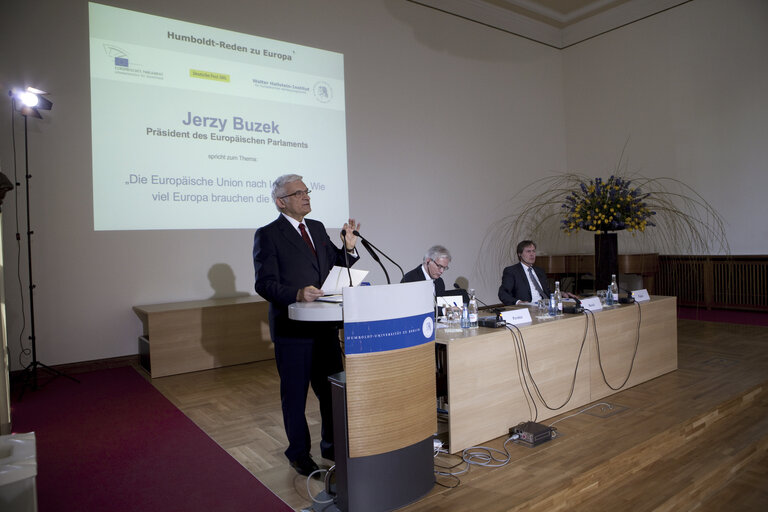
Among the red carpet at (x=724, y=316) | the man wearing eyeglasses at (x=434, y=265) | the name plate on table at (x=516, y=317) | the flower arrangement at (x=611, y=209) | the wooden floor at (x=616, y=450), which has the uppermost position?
the flower arrangement at (x=611, y=209)

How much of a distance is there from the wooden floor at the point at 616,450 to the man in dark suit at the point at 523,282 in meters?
1.13

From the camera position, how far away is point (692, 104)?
299 inches

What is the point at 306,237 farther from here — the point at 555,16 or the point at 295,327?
the point at 555,16

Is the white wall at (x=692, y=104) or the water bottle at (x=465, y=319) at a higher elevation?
the white wall at (x=692, y=104)

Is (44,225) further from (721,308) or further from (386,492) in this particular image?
(721,308)

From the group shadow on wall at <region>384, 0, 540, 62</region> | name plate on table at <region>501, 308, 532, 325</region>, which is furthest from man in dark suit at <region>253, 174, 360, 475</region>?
shadow on wall at <region>384, 0, 540, 62</region>

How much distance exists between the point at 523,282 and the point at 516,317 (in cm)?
149

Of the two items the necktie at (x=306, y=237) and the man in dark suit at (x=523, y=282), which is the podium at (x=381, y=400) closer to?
the necktie at (x=306, y=237)

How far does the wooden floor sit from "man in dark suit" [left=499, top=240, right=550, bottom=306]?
3.71 ft

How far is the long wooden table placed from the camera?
2.79m

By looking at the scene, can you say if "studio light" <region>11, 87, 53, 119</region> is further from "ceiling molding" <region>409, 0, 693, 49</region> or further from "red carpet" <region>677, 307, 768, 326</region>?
"red carpet" <region>677, 307, 768, 326</region>

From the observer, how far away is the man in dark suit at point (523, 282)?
4.55 metres

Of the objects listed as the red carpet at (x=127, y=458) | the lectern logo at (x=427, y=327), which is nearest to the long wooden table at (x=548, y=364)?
the lectern logo at (x=427, y=327)

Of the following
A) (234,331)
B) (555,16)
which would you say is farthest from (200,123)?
(555,16)
